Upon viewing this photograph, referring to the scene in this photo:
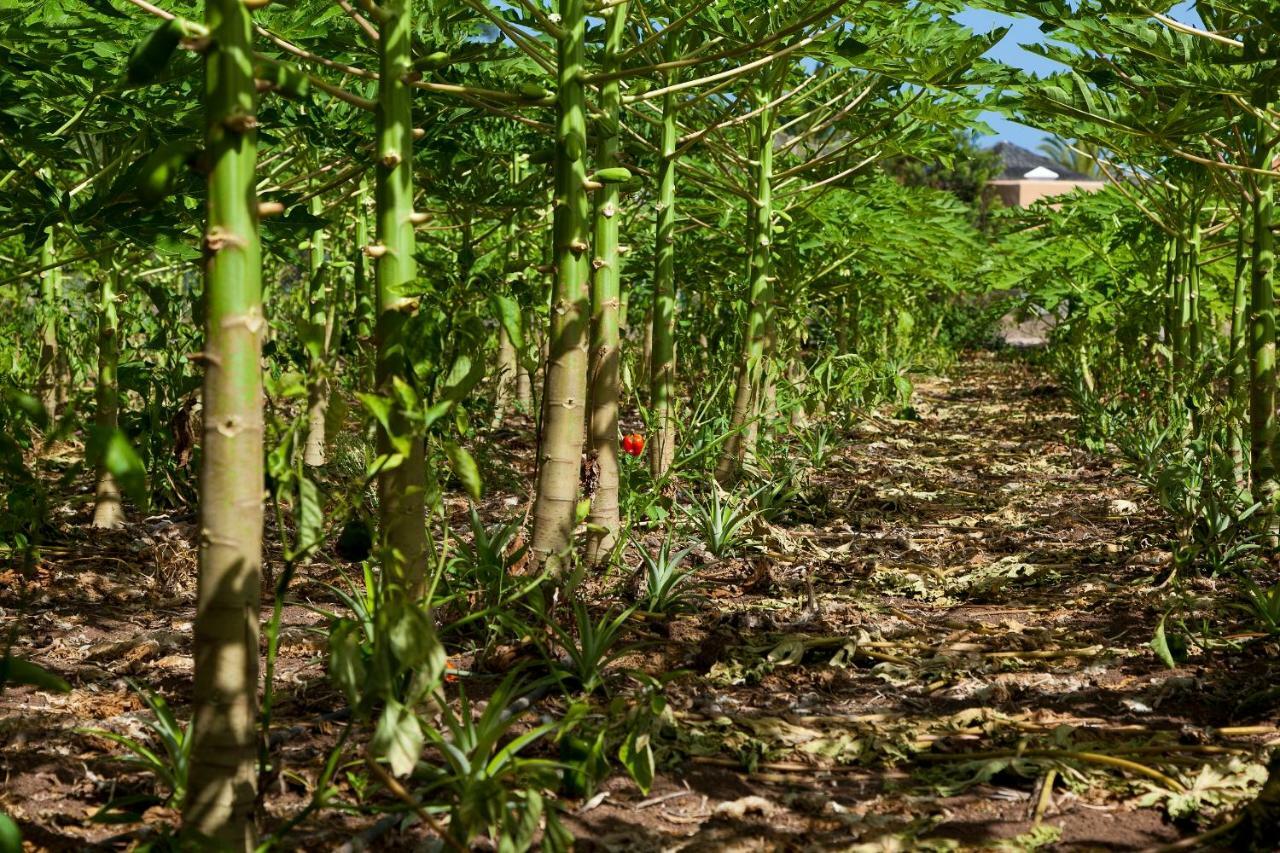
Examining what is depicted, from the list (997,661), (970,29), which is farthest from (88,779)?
(970,29)

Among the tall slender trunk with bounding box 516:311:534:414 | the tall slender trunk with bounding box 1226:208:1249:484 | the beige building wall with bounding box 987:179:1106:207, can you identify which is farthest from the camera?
the beige building wall with bounding box 987:179:1106:207

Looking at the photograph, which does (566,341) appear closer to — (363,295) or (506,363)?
(363,295)

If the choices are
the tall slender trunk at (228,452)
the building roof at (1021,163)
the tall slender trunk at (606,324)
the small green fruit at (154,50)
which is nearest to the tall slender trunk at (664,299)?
A: the tall slender trunk at (606,324)

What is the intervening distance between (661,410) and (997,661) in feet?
7.74

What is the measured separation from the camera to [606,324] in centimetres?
430

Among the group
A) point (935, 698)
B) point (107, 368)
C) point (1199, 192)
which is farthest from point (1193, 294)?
point (107, 368)

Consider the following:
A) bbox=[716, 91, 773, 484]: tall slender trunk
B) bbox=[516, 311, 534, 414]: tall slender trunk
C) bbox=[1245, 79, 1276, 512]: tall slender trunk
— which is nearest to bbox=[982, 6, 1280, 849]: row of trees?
bbox=[1245, 79, 1276, 512]: tall slender trunk

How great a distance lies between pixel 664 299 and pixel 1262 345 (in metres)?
2.48

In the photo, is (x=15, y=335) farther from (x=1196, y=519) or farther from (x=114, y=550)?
(x=1196, y=519)

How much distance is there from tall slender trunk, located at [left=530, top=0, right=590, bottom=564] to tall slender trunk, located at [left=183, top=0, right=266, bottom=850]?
1.76m

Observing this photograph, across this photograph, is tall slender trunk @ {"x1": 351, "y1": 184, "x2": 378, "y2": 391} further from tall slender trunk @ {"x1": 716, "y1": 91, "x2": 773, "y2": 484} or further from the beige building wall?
the beige building wall

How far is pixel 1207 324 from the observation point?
1076cm

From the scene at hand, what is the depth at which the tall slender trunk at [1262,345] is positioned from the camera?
460cm

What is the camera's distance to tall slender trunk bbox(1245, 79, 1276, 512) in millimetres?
4602
